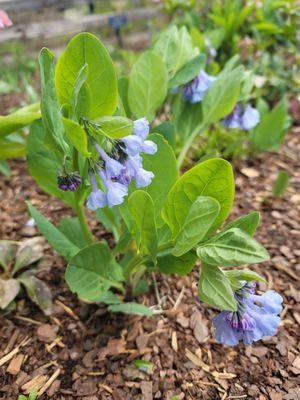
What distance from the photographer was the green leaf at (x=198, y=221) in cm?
96

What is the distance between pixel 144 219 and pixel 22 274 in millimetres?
659

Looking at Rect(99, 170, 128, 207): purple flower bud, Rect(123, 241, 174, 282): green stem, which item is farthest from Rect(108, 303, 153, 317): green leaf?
Rect(99, 170, 128, 207): purple flower bud

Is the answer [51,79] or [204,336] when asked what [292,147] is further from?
[51,79]

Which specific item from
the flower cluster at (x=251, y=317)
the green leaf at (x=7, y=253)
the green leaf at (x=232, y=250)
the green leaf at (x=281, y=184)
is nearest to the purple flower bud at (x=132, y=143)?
the green leaf at (x=232, y=250)

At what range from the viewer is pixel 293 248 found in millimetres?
1732

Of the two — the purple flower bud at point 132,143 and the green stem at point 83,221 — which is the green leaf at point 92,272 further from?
the purple flower bud at point 132,143

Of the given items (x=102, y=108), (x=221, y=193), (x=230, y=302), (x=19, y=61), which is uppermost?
(x=102, y=108)

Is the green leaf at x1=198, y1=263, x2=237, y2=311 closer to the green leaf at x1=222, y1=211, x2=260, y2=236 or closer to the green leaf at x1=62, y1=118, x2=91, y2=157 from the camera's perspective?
the green leaf at x1=222, y1=211, x2=260, y2=236

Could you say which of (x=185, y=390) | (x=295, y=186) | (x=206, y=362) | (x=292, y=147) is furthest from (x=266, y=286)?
(x=292, y=147)

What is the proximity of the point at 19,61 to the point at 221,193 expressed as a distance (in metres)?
3.71

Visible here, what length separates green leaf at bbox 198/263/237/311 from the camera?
3.18ft

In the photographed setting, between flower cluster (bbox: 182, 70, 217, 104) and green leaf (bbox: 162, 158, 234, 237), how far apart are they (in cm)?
64

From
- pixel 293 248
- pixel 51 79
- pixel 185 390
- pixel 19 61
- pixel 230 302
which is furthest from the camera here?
pixel 19 61

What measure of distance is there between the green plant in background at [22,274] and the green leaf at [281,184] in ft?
3.55
